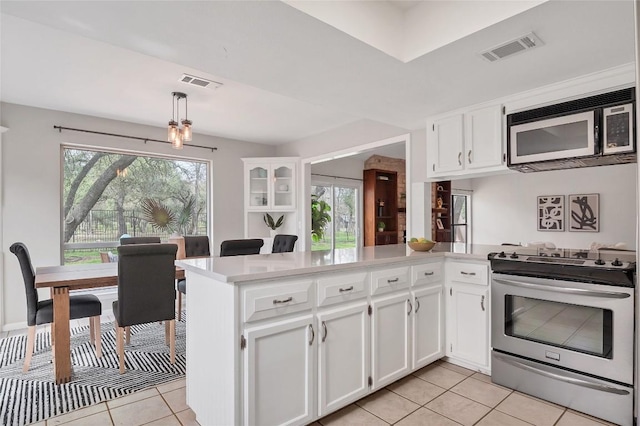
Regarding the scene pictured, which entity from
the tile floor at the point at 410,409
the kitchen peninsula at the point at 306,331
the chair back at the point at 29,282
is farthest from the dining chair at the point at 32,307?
the kitchen peninsula at the point at 306,331

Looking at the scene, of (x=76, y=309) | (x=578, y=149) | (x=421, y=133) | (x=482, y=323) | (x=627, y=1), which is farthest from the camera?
(x=421, y=133)

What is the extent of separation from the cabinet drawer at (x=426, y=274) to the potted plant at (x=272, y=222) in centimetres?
342

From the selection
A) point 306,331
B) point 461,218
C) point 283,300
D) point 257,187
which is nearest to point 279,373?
point 306,331

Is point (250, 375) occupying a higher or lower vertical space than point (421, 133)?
lower

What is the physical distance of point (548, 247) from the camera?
2.89 m

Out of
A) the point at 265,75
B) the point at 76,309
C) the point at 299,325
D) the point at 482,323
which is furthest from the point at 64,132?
the point at 482,323

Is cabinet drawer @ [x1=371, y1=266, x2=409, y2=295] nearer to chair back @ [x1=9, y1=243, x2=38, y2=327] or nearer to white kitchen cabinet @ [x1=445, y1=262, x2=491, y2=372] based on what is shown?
white kitchen cabinet @ [x1=445, y1=262, x2=491, y2=372]

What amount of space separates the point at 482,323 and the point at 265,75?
245 cm

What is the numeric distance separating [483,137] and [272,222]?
367cm

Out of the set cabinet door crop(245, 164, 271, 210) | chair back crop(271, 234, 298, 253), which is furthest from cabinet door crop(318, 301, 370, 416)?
cabinet door crop(245, 164, 271, 210)

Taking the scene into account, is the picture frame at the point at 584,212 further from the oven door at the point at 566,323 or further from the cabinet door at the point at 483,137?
the oven door at the point at 566,323

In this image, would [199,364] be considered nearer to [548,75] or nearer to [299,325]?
[299,325]

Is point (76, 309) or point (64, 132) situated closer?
point (76, 309)

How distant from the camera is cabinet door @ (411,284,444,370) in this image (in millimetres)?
2521
